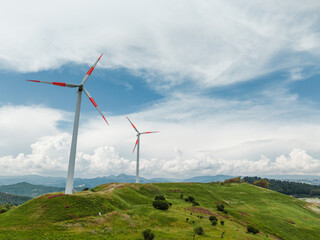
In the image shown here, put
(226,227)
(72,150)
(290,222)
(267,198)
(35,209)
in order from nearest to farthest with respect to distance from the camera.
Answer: (35,209) < (72,150) < (226,227) < (290,222) < (267,198)

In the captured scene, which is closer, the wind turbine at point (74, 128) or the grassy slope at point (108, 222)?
the grassy slope at point (108, 222)

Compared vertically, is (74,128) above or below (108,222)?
above

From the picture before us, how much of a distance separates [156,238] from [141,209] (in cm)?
2485

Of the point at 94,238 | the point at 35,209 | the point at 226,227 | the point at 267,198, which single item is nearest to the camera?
the point at 94,238

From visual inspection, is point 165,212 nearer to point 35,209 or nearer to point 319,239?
point 35,209

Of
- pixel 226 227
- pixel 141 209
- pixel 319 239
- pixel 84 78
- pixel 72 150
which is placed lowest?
pixel 319 239

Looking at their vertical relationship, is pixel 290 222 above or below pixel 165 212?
below

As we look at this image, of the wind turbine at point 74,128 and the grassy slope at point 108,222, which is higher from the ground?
the wind turbine at point 74,128

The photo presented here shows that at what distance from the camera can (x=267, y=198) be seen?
490 ft

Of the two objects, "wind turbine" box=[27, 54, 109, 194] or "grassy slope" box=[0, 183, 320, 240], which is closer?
"grassy slope" box=[0, 183, 320, 240]

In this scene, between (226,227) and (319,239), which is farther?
(319,239)

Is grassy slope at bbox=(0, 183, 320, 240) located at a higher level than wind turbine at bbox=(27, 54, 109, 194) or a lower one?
lower

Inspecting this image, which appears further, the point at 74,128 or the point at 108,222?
the point at 74,128

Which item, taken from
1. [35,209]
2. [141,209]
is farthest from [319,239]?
[35,209]
